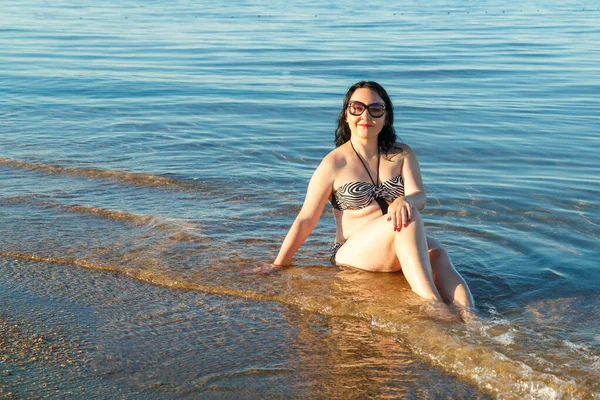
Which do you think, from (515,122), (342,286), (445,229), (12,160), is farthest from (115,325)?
(515,122)

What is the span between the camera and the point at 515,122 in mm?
12625

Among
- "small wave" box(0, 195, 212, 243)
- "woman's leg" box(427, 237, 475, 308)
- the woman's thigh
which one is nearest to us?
"woman's leg" box(427, 237, 475, 308)

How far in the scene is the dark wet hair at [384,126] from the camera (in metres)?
5.99

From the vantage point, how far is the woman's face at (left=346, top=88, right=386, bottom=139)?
591 centimetres

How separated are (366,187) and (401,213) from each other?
631 millimetres

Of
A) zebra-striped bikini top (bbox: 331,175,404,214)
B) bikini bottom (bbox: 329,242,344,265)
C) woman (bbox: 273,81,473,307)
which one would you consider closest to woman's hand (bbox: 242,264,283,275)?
woman (bbox: 273,81,473,307)

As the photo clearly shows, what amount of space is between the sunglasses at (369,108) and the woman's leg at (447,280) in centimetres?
98

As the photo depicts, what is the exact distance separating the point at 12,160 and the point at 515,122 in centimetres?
714

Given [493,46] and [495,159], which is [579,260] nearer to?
[495,159]

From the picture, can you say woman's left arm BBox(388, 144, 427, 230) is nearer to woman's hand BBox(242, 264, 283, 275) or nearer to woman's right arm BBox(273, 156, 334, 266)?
woman's right arm BBox(273, 156, 334, 266)

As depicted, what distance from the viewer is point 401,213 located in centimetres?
551

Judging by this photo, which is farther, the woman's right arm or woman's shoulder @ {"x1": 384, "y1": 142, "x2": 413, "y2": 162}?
woman's shoulder @ {"x1": 384, "y1": 142, "x2": 413, "y2": 162}

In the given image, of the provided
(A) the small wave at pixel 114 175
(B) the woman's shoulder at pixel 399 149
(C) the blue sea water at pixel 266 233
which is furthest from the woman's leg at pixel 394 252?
(A) the small wave at pixel 114 175

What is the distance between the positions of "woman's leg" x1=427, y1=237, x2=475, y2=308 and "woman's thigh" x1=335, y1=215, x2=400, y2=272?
0.29 meters
